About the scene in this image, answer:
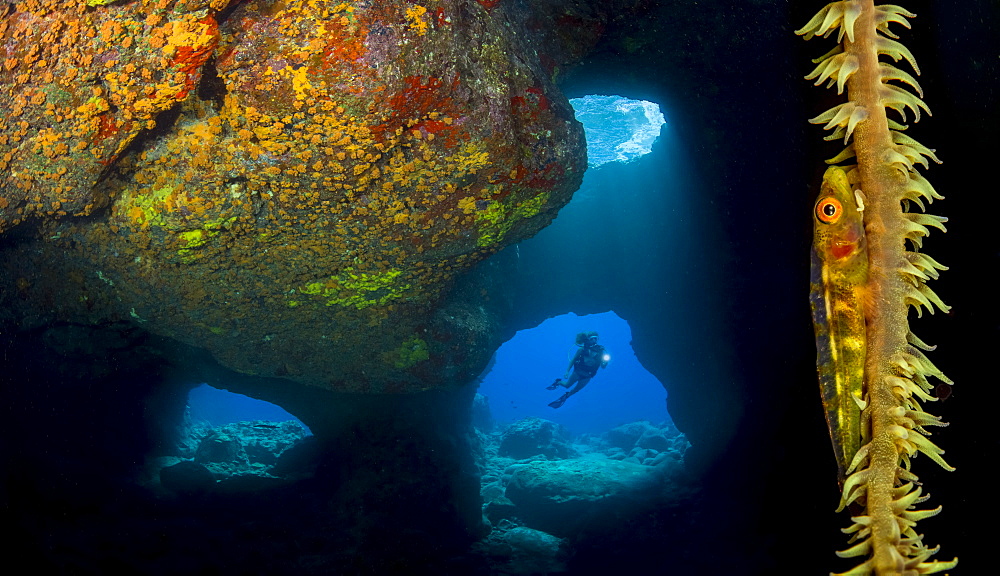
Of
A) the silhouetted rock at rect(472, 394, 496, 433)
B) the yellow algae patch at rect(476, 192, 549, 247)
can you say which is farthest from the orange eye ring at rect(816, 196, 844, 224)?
the silhouetted rock at rect(472, 394, 496, 433)

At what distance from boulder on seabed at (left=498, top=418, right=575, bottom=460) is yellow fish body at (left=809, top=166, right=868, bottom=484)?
21336 mm

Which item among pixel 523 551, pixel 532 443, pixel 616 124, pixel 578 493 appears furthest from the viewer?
pixel 616 124

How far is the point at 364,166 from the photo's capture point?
187 inches

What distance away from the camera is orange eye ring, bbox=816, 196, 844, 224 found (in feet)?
4.38

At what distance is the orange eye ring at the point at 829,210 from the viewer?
133cm

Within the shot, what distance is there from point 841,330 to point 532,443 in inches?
859

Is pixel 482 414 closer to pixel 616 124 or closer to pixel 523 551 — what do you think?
pixel 523 551

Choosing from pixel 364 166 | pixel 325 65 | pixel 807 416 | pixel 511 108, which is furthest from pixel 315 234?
pixel 807 416

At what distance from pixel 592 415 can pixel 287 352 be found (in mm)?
60695

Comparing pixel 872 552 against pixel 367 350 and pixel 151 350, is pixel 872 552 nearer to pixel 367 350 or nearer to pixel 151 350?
pixel 367 350

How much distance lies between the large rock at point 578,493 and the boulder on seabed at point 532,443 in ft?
17.3

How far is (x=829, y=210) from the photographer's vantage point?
1351 millimetres

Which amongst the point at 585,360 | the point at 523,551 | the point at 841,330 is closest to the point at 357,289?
the point at 841,330

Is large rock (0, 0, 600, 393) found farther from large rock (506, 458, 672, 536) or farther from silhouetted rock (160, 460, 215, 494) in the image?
large rock (506, 458, 672, 536)
